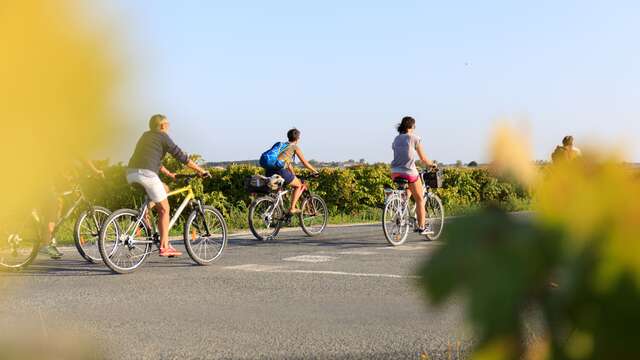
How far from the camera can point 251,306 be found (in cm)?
572

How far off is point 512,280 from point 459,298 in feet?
0.11

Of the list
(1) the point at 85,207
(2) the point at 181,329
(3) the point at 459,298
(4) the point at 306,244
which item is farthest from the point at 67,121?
(4) the point at 306,244

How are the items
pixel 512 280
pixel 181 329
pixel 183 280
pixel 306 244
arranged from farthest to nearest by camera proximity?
pixel 306 244, pixel 183 280, pixel 181 329, pixel 512 280

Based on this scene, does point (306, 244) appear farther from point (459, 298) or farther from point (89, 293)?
point (459, 298)

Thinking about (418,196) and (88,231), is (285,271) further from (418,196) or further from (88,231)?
(418,196)

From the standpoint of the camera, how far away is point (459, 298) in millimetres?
426

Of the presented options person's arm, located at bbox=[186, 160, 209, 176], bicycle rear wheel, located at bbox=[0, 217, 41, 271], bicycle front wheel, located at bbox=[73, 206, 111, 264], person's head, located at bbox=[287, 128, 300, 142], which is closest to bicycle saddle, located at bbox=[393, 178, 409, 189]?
person's head, located at bbox=[287, 128, 300, 142]

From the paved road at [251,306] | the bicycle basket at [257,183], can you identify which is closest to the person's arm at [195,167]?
the paved road at [251,306]

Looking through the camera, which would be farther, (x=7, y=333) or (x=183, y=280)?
(x=183, y=280)

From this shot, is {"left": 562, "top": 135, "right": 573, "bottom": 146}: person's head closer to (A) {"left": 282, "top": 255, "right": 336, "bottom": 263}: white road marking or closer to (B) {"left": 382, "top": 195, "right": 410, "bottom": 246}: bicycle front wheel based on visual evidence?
(A) {"left": 282, "top": 255, "right": 336, "bottom": 263}: white road marking

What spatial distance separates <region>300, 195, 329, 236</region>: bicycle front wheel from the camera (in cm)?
1129

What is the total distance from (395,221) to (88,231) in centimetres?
407

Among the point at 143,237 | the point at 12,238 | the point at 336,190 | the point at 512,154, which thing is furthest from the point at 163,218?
the point at 336,190

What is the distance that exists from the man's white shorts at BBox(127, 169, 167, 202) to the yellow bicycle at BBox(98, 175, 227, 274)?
0.24 m
